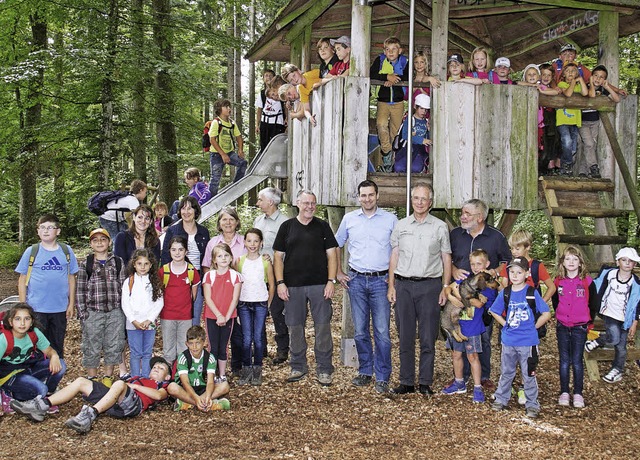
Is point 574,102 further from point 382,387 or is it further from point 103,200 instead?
point 103,200

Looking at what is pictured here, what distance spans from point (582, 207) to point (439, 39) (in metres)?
2.70

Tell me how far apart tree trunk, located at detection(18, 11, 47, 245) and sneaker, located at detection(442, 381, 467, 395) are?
9.68 m

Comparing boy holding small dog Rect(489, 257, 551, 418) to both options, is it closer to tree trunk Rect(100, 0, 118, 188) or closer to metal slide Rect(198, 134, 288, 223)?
metal slide Rect(198, 134, 288, 223)

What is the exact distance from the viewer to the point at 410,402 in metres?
6.28

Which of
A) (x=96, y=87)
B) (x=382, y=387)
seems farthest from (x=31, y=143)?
(x=382, y=387)

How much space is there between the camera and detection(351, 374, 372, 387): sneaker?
22.5ft

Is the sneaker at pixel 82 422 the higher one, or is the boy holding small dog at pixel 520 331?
the boy holding small dog at pixel 520 331

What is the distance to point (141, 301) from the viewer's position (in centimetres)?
630

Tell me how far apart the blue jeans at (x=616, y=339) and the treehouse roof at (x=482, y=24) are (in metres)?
4.04

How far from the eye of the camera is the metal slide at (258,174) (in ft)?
30.7

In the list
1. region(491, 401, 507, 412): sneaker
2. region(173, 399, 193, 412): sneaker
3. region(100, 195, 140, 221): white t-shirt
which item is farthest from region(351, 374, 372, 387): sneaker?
region(100, 195, 140, 221): white t-shirt

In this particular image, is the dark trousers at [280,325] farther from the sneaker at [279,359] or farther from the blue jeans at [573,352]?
the blue jeans at [573,352]

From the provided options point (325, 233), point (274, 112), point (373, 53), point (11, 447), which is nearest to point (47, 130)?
point (274, 112)

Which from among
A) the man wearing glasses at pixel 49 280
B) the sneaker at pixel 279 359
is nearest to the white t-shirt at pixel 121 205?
the man wearing glasses at pixel 49 280
